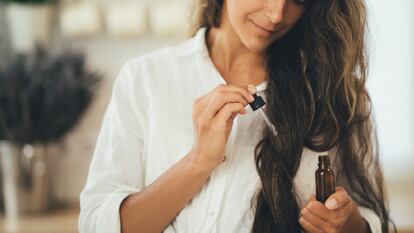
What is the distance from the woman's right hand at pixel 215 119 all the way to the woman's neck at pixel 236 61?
179 mm

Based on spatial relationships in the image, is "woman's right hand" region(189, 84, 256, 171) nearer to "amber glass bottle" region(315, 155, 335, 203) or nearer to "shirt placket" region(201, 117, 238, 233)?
"shirt placket" region(201, 117, 238, 233)

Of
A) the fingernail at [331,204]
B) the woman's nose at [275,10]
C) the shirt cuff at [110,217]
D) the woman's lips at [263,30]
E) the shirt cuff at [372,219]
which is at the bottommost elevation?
the shirt cuff at [372,219]

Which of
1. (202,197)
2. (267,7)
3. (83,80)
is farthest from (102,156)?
(83,80)

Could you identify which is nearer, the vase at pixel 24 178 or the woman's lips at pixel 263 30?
the woman's lips at pixel 263 30

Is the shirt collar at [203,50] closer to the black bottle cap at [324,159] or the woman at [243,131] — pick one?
the woman at [243,131]

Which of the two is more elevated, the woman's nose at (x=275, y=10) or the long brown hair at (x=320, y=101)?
the woman's nose at (x=275, y=10)

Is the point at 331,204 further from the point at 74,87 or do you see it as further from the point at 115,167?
the point at 74,87

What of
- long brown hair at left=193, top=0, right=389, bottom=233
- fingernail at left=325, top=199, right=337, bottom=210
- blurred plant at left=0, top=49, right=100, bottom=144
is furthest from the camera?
blurred plant at left=0, top=49, right=100, bottom=144

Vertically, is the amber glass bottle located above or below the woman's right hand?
below

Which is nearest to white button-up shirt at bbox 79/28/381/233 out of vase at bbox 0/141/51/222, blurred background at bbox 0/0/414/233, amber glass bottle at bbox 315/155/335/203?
amber glass bottle at bbox 315/155/335/203

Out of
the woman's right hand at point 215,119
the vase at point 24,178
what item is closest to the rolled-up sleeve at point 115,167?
the woman's right hand at point 215,119

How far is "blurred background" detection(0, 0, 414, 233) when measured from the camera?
2.07 meters

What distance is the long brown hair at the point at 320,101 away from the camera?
4.58ft

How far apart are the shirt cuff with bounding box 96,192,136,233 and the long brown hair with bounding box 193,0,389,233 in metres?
0.27
